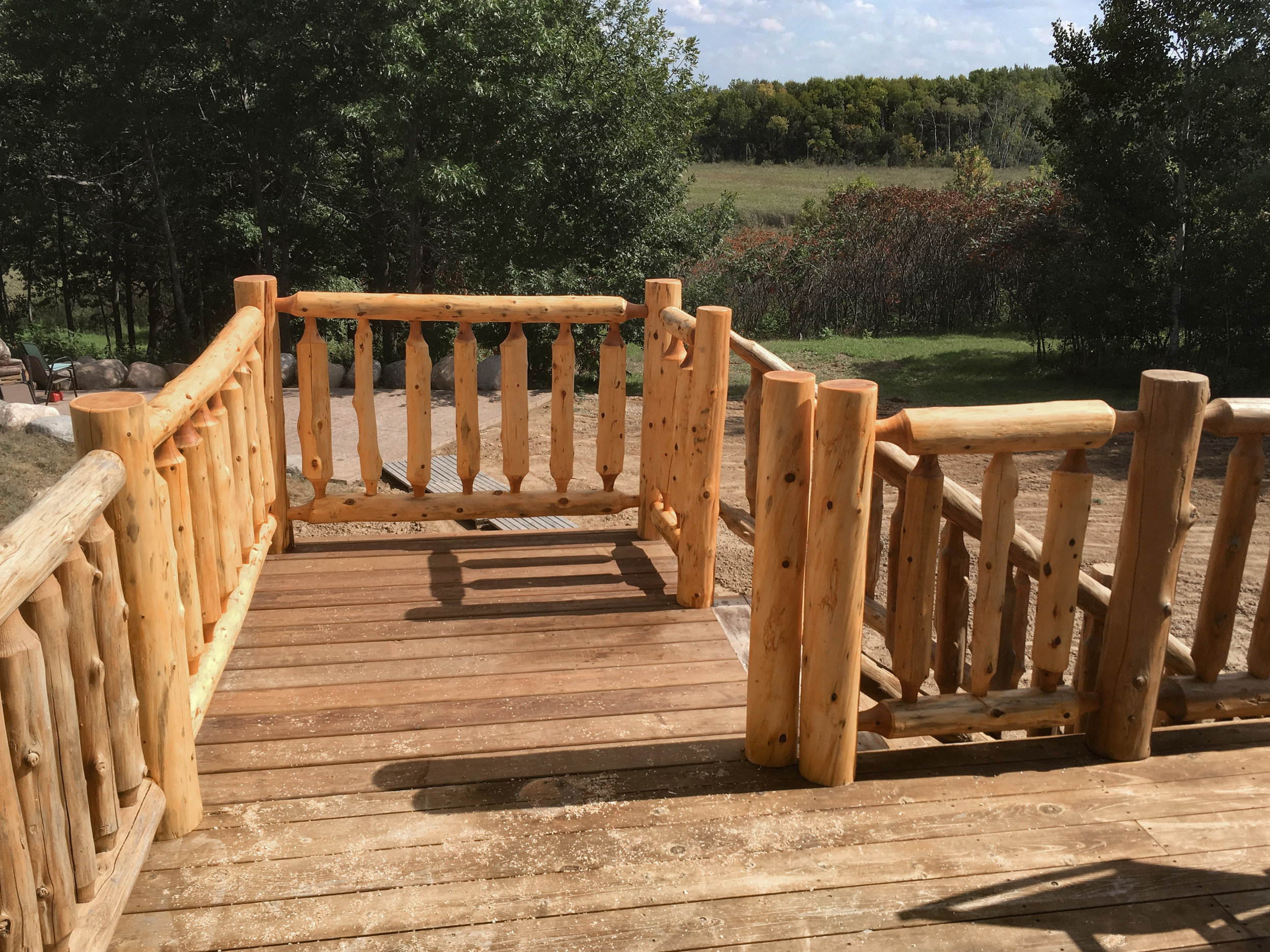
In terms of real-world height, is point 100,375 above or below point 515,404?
below

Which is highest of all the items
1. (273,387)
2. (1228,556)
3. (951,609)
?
(273,387)

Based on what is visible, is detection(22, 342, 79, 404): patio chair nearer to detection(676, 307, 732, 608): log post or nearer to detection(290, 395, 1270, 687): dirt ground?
detection(290, 395, 1270, 687): dirt ground

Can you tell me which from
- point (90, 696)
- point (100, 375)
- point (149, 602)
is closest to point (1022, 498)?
point (149, 602)

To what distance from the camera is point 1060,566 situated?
9.75 feet

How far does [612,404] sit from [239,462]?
1775 millimetres

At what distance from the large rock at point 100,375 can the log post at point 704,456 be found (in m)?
13.3

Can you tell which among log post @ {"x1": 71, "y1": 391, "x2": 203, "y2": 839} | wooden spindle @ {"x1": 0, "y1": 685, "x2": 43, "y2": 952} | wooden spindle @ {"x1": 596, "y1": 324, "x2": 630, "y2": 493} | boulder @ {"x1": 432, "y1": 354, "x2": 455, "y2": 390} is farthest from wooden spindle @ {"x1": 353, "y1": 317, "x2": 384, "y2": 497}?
boulder @ {"x1": 432, "y1": 354, "x2": 455, "y2": 390}

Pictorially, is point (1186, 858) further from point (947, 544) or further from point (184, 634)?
point (184, 634)

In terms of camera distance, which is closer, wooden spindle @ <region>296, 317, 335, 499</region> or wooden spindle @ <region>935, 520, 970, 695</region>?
wooden spindle @ <region>935, 520, 970, 695</region>

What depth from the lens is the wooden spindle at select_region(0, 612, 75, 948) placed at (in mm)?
1785

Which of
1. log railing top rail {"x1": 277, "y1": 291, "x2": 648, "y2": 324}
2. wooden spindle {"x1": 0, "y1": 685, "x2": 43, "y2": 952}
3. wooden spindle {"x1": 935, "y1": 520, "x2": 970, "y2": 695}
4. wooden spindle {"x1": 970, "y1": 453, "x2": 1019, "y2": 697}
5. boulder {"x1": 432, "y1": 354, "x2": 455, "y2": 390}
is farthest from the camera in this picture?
boulder {"x1": 432, "y1": 354, "x2": 455, "y2": 390}

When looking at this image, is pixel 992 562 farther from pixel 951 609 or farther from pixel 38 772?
pixel 38 772

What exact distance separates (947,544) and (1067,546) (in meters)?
0.81

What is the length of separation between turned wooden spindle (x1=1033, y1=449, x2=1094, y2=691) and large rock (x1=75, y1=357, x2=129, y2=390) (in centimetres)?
1486
